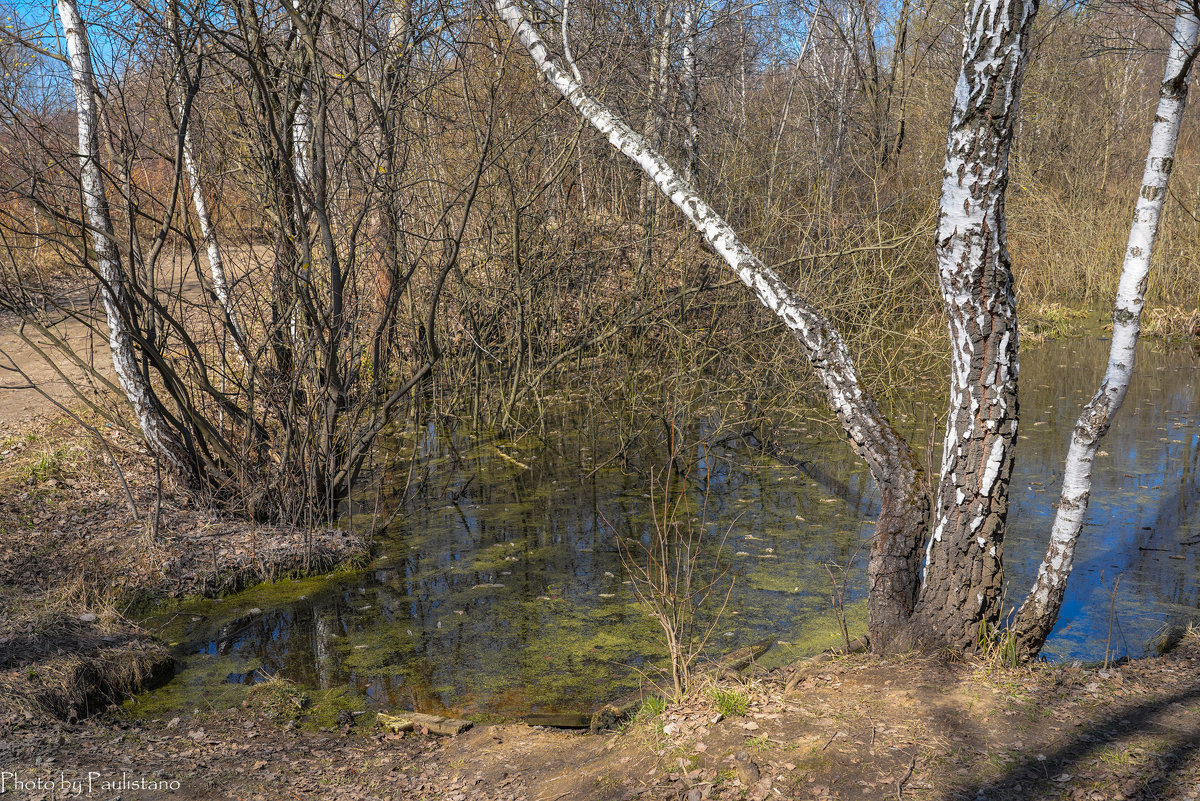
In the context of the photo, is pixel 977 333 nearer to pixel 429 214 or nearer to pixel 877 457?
pixel 877 457

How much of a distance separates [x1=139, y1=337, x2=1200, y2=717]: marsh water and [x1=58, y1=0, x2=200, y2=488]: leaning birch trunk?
1455 millimetres

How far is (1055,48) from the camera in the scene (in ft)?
51.3

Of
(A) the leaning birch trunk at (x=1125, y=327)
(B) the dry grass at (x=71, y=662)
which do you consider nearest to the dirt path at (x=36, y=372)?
(B) the dry grass at (x=71, y=662)

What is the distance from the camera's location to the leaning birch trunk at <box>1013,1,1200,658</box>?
362 cm

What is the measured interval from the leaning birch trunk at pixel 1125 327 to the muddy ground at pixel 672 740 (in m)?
0.38

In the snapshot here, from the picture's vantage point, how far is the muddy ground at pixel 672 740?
299 cm

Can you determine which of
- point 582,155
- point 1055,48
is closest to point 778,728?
point 582,155

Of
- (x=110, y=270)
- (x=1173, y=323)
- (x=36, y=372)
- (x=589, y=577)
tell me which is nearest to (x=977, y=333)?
(x=589, y=577)

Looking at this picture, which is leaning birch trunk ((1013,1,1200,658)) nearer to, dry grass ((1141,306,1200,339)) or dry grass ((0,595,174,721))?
dry grass ((0,595,174,721))

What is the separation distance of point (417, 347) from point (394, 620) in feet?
10.9

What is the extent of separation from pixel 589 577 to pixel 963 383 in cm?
321

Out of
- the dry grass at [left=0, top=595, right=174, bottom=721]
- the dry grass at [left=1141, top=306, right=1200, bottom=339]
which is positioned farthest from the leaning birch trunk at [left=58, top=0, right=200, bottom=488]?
the dry grass at [left=1141, top=306, right=1200, bottom=339]

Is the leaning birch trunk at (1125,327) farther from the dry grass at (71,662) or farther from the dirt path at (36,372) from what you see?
the dirt path at (36,372)

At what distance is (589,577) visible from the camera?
241 inches
